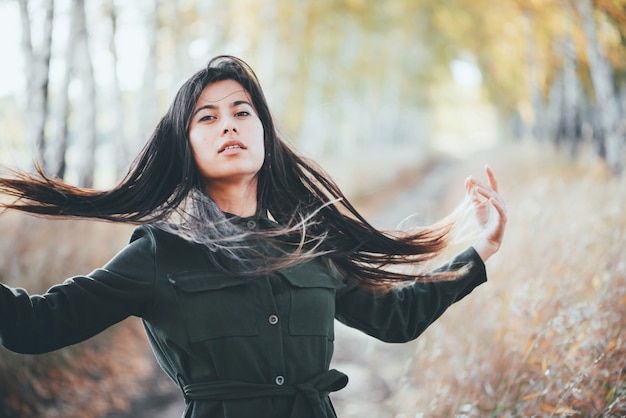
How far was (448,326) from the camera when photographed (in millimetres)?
3494

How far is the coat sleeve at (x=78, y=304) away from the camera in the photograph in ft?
4.28

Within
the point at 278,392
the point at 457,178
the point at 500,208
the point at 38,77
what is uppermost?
the point at 457,178

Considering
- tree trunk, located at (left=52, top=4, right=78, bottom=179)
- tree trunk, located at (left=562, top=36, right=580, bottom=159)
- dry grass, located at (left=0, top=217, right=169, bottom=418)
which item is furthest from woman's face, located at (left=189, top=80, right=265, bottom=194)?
tree trunk, located at (left=562, top=36, right=580, bottom=159)

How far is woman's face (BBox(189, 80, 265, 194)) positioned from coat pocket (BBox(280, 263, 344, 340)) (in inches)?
10.5

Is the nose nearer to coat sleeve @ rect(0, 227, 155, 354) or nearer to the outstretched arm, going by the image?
coat sleeve @ rect(0, 227, 155, 354)

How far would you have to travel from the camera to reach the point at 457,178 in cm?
970

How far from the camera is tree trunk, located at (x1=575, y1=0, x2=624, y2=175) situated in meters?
4.07

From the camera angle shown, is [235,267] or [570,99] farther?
[570,99]

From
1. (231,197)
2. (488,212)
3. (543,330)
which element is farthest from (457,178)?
(231,197)

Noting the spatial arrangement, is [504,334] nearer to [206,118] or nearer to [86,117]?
[206,118]

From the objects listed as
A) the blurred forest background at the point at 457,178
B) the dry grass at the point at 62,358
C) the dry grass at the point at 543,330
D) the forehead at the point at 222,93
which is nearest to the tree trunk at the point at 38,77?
the blurred forest background at the point at 457,178

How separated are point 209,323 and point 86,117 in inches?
159

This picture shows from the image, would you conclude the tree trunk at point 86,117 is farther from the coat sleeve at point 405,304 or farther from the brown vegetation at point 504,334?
the coat sleeve at point 405,304

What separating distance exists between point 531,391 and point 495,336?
437mm
